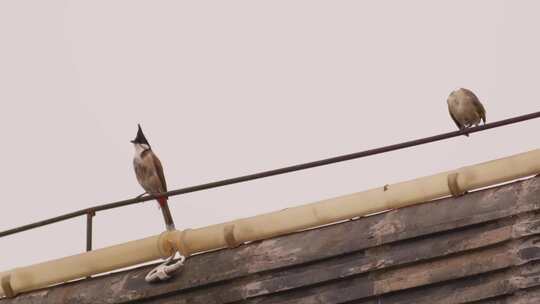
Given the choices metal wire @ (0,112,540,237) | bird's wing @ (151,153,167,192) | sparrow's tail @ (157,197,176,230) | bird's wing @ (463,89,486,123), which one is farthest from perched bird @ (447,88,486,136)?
metal wire @ (0,112,540,237)

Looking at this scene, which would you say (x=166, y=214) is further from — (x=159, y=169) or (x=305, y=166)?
(x=305, y=166)

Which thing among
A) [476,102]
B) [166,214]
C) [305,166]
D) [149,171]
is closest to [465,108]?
[476,102]

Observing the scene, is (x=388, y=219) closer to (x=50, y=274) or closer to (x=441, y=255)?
(x=441, y=255)

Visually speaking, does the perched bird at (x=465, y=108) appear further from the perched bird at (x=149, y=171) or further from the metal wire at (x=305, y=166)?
the metal wire at (x=305, y=166)

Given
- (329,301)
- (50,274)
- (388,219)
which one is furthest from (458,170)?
(50,274)

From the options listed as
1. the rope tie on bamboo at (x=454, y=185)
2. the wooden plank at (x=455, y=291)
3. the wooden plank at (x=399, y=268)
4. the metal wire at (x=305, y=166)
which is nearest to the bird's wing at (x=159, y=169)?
the metal wire at (x=305, y=166)

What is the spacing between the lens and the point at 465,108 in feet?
42.2

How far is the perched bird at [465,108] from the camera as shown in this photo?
12.8m

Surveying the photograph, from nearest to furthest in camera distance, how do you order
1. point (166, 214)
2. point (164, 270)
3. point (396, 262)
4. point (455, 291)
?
point (455, 291)
point (396, 262)
point (164, 270)
point (166, 214)

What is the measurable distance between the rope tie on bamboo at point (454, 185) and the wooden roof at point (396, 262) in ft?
0.18

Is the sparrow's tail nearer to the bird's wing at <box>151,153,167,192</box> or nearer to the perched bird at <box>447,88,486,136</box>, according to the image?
the bird's wing at <box>151,153,167,192</box>

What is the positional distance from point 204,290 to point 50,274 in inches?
51.9

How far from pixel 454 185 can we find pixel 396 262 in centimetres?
56

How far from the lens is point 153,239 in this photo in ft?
25.8
